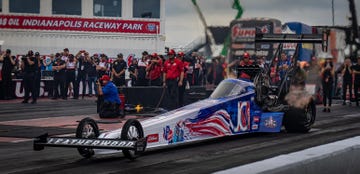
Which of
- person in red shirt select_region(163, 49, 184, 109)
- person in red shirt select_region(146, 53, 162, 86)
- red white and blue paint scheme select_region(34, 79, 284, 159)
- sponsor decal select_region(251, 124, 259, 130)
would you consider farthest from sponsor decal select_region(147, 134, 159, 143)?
person in red shirt select_region(146, 53, 162, 86)

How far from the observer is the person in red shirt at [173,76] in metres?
20.2

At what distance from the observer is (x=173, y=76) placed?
797 inches

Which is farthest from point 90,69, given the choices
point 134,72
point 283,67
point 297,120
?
point 297,120

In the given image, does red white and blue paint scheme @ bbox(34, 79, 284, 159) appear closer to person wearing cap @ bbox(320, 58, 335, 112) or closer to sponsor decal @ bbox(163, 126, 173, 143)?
sponsor decal @ bbox(163, 126, 173, 143)

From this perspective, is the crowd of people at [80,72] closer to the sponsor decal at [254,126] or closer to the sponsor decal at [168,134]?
the sponsor decal at [254,126]

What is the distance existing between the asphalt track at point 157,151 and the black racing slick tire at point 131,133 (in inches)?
5.0

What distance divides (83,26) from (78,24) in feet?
0.95

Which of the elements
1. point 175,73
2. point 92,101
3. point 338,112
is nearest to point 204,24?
point 175,73

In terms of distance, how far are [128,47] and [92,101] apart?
44.2 ft

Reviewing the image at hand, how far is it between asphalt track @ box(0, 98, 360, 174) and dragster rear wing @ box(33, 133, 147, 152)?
10.4 inches

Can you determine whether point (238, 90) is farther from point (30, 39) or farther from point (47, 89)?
point (30, 39)

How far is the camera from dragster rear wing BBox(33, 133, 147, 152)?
32.5 ft

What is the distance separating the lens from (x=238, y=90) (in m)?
13.7

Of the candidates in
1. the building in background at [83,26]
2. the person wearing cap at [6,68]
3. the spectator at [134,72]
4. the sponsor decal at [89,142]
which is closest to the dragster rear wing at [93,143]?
the sponsor decal at [89,142]
